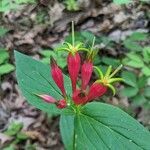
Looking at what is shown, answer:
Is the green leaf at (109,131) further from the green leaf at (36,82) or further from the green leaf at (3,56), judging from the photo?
the green leaf at (3,56)

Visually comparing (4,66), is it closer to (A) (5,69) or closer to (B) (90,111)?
(A) (5,69)

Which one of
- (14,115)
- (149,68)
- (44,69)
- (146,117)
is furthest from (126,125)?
(14,115)

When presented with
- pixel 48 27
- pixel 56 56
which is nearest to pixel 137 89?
pixel 56 56

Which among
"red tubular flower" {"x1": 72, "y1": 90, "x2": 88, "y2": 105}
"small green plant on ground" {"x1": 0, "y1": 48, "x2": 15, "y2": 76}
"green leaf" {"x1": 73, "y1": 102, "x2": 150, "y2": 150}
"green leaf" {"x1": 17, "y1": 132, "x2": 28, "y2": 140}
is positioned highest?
"red tubular flower" {"x1": 72, "y1": 90, "x2": 88, "y2": 105}

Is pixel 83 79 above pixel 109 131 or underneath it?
above

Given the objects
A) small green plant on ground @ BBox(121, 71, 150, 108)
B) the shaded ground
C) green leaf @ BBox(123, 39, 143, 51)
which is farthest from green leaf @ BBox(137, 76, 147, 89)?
the shaded ground

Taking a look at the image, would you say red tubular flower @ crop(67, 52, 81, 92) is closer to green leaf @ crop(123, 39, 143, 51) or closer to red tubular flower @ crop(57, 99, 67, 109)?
red tubular flower @ crop(57, 99, 67, 109)
